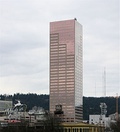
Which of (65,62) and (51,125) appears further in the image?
(65,62)

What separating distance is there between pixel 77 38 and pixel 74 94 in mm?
29043

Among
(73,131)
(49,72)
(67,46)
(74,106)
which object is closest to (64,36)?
(67,46)

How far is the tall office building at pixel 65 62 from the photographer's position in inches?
7485

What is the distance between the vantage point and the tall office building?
19012 cm

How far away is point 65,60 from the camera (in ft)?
640

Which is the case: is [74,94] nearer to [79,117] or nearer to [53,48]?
[79,117]

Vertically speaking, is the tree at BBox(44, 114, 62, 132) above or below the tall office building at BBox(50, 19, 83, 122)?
below

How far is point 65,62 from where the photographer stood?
642 ft

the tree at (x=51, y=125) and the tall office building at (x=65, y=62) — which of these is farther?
the tall office building at (x=65, y=62)

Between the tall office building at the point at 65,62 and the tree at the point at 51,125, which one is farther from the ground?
the tall office building at the point at 65,62

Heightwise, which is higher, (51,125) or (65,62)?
(65,62)

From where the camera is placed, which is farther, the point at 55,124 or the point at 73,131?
the point at 73,131

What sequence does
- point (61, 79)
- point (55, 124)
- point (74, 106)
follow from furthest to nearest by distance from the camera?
1. point (61, 79)
2. point (74, 106)
3. point (55, 124)

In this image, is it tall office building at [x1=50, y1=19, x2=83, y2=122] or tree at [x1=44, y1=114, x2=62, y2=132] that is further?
tall office building at [x1=50, y1=19, x2=83, y2=122]
